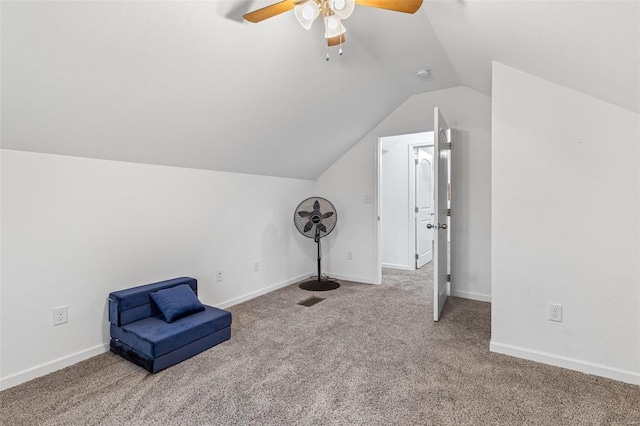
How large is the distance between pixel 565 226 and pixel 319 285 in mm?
2635

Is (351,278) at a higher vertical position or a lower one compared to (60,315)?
lower

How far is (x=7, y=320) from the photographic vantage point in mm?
1866

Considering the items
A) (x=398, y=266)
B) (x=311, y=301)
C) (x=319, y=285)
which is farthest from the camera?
(x=398, y=266)

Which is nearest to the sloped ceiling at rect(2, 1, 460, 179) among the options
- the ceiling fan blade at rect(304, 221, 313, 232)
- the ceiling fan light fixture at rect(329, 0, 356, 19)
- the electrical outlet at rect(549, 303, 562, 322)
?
the ceiling fan light fixture at rect(329, 0, 356, 19)

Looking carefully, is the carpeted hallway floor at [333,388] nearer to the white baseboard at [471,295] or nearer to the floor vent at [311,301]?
the floor vent at [311,301]

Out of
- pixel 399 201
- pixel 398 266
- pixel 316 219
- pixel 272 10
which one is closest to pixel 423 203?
pixel 399 201

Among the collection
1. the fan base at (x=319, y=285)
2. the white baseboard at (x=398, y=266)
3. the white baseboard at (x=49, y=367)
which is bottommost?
the white baseboard at (x=398, y=266)

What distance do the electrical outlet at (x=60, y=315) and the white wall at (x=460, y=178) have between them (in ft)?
10.1

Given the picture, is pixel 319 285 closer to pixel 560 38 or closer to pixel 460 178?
pixel 460 178

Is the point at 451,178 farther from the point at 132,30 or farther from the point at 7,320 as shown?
the point at 7,320

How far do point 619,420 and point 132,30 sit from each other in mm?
3105

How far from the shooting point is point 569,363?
205 cm

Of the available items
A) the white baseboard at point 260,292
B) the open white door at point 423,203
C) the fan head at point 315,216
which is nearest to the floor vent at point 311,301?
the white baseboard at point 260,292

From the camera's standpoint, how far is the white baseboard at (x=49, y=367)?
6.10ft
